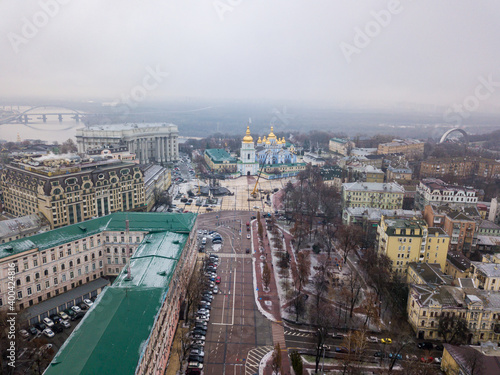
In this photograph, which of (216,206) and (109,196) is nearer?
(109,196)

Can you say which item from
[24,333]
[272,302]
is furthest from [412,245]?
[24,333]

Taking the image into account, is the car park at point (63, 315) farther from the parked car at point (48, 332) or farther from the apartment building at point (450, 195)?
the apartment building at point (450, 195)

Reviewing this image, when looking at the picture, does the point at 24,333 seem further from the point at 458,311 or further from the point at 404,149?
the point at 404,149

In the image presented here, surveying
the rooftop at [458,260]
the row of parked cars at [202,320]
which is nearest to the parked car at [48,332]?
the row of parked cars at [202,320]

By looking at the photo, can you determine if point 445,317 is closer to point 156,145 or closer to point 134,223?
point 134,223

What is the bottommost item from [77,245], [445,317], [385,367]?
[385,367]

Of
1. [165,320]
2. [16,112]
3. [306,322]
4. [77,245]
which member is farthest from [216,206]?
[16,112]

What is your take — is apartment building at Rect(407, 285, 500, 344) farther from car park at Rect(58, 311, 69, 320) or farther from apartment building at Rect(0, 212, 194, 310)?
car park at Rect(58, 311, 69, 320)
